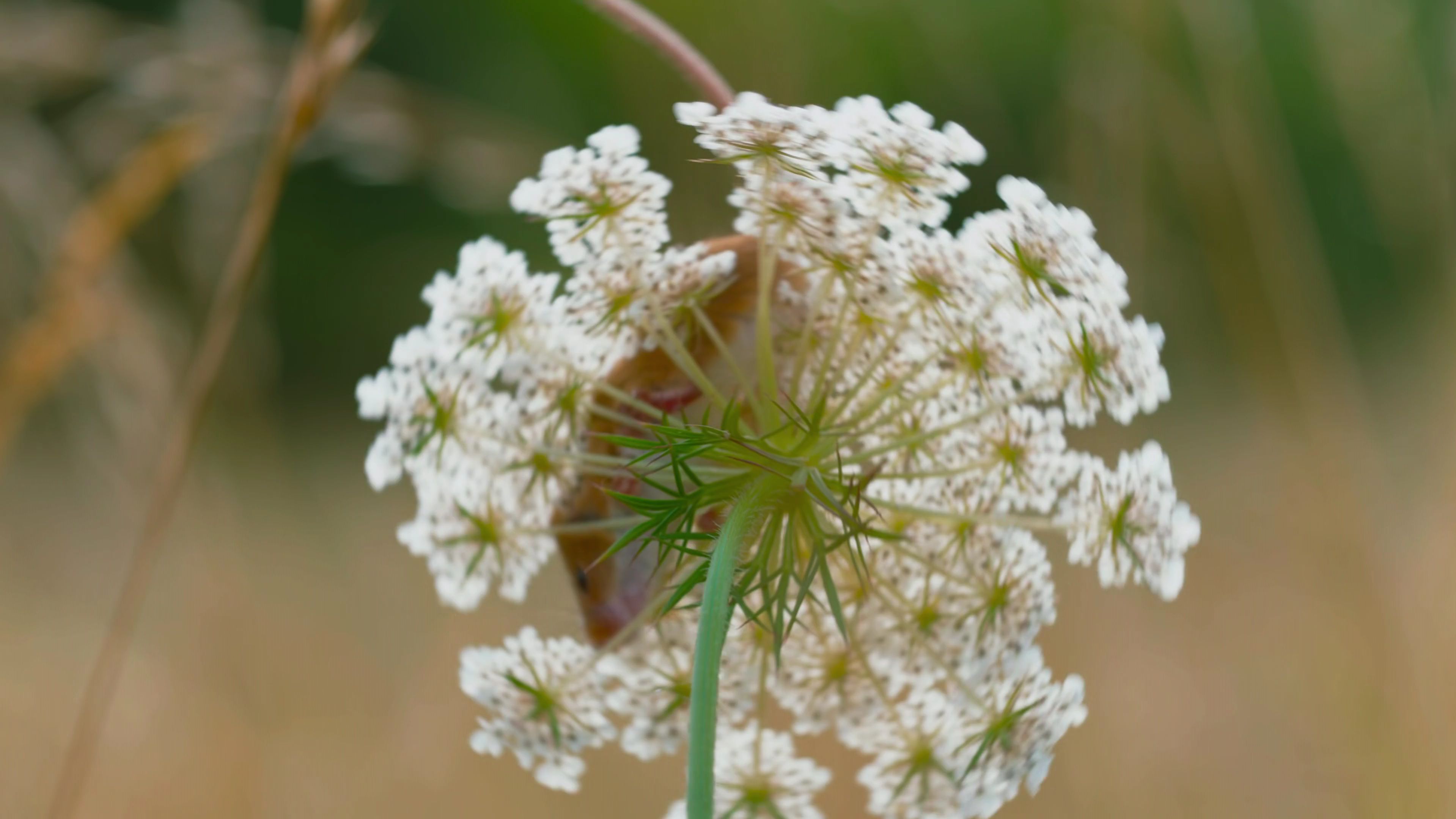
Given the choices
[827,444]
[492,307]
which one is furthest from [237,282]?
[827,444]

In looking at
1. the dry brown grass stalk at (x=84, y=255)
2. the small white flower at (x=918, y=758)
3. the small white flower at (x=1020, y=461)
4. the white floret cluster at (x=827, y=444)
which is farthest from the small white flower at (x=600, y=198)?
the dry brown grass stalk at (x=84, y=255)

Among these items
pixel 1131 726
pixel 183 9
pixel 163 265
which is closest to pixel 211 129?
pixel 183 9

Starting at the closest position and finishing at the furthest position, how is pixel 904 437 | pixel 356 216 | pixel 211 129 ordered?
pixel 904 437
pixel 211 129
pixel 356 216

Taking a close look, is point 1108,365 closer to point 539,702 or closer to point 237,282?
point 539,702

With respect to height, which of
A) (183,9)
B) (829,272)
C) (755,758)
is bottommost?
(755,758)

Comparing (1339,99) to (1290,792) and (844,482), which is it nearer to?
(1290,792)

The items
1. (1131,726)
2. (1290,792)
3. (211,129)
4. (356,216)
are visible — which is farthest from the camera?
(356,216)

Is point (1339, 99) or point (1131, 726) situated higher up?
point (1339, 99)
